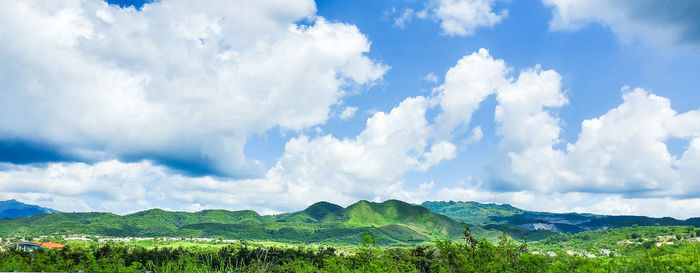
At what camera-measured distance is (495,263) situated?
285 inches

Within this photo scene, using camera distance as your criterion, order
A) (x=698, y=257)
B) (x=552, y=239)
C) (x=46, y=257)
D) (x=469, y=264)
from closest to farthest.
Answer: (x=698, y=257) < (x=469, y=264) < (x=46, y=257) < (x=552, y=239)

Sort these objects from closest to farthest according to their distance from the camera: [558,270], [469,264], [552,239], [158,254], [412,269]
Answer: [558,270] → [469,264] → [412,269] → [158,254] → [552,239]

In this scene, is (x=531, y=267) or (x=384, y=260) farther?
(x=384, y=260)

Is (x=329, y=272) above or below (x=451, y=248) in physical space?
below

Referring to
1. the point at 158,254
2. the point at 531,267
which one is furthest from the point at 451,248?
the point at 158,254

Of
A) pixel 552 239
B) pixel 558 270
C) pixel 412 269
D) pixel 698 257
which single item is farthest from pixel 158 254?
pixel 552 239

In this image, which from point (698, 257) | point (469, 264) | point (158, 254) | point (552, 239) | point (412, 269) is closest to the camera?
point (698, 257)

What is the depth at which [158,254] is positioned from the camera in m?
20.9

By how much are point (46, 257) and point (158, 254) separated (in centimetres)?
539

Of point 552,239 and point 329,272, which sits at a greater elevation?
point 329,272

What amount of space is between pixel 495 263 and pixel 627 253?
98.7 inches

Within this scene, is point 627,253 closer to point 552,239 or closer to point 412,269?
point 412,269

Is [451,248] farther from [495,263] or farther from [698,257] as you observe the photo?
[698,257]

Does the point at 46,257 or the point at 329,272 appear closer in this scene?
the point at 329,272
